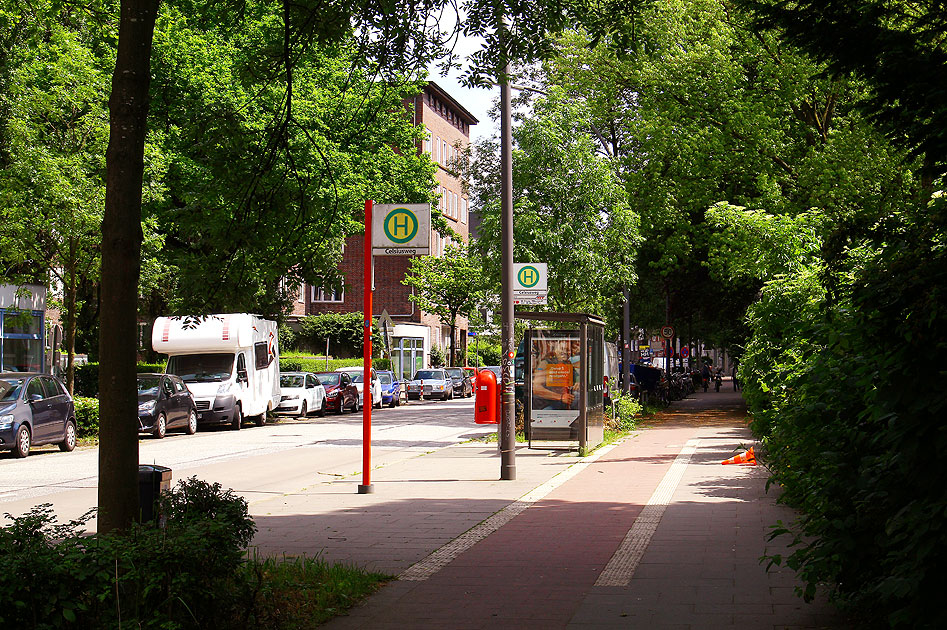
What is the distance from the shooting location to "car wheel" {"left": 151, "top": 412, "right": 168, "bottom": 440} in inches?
974

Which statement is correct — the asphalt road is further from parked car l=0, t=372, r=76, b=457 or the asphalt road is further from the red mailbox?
the red mailbox

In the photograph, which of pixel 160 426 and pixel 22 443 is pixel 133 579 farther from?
→ pixel 160 426

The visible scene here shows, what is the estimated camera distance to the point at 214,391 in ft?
93.6

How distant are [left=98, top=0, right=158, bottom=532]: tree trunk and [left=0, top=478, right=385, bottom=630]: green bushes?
0.32 metres

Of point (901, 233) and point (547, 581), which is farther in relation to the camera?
point (547, 581)

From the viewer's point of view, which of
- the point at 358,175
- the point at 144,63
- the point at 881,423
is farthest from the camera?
the point at 358,175

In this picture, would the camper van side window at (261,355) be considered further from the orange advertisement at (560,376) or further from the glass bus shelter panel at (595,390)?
the orange advertisement at (560,376)

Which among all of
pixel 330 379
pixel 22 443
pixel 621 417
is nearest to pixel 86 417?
pixel 22 443

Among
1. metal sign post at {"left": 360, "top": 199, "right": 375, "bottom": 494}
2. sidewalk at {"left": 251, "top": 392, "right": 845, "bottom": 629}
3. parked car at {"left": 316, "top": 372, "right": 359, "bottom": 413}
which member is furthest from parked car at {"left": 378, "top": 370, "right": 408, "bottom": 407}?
metal sign post at {"left": 360, "top": 199, "right": 375, "bottom": 494}

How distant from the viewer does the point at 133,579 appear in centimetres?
Result: 467

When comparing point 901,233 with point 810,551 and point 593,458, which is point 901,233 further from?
point 593,458

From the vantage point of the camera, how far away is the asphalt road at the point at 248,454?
47.5 ft

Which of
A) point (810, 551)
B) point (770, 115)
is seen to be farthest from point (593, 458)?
point (770, 115)

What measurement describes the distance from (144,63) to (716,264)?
24.6m
